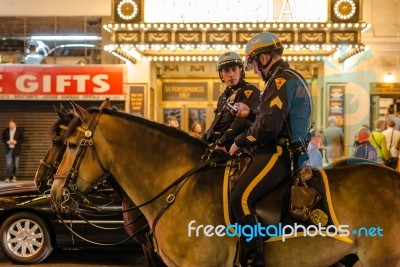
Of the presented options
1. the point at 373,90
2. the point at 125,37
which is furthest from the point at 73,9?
the point at 373,90

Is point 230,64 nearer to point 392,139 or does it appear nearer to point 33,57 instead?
point 392,139

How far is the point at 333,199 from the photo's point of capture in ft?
15.1

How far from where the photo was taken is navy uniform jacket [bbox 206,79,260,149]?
5602 mm

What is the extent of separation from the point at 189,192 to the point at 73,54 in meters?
15.0

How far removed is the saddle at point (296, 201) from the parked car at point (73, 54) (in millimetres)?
14781

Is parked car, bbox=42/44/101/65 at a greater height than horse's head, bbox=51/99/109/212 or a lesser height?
greater

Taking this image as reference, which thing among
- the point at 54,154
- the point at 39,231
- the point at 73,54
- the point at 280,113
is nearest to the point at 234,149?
the point at 280,113

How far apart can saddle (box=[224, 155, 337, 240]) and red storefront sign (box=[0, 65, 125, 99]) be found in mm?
13895

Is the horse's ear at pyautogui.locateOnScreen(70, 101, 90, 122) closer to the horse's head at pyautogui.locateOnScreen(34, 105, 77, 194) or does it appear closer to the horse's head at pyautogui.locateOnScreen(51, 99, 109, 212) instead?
the horse's head at pyautogui.locateOnScreen(51, 99, 109, 212)

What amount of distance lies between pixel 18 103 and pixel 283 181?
15.7 m

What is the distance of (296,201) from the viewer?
4.53 metres

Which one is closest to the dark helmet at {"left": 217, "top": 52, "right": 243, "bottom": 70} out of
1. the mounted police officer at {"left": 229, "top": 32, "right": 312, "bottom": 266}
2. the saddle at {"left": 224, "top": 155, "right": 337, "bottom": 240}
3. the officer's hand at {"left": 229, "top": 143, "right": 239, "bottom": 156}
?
the mounted police officer at {"left": 229, "top": 32, "right": 312, "bottom": 266}

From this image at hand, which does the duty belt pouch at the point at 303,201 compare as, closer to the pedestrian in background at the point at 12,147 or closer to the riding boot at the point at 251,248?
the riding boot at the point at 251,248

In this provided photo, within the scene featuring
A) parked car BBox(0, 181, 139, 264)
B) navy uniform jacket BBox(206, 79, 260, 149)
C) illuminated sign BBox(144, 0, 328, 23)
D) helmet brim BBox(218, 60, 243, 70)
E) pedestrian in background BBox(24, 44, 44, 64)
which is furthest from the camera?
pedestrian in background BBox(24, 44, 44, 64)
